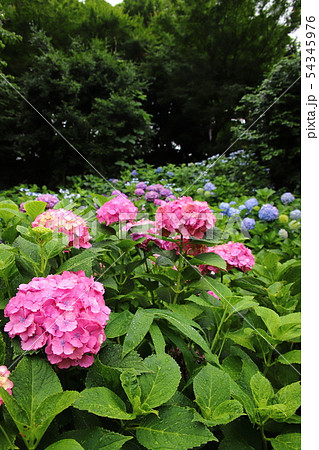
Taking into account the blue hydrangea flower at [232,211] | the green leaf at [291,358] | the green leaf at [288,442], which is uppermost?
the blue hydrangea flower at [232,211]

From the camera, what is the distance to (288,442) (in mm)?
616

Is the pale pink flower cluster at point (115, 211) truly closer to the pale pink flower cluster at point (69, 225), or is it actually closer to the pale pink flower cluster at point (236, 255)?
the pale pink flower cluster at point (69, 225)

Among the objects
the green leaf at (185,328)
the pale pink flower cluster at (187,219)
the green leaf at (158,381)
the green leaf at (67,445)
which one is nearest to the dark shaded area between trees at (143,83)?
the pale pink flower cluster at (187,219)

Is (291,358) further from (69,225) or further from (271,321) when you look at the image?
(69,225)

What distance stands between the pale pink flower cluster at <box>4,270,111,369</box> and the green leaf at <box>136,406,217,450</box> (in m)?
A: 0.16

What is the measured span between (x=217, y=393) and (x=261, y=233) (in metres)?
2.36

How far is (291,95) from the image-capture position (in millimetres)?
4844

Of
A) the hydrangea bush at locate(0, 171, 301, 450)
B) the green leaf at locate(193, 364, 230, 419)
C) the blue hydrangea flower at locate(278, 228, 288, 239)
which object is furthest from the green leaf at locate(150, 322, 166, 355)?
the blue hydrangea flower at locate(278, 228, 288, 239)

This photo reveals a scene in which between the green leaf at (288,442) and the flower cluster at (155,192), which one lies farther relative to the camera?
the flower cluster at (155,192)

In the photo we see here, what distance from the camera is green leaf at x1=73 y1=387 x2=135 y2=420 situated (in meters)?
0.52

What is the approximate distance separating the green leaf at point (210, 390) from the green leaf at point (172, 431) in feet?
0.11

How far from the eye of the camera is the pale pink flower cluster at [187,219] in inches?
40.1

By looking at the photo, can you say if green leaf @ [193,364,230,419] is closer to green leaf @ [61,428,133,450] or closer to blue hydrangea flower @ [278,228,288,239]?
green leaf @ [61,428,133,450]

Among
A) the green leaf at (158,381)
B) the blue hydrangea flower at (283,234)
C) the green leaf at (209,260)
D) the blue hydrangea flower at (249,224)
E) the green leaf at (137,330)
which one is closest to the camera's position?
the green leaf at (158,381)
